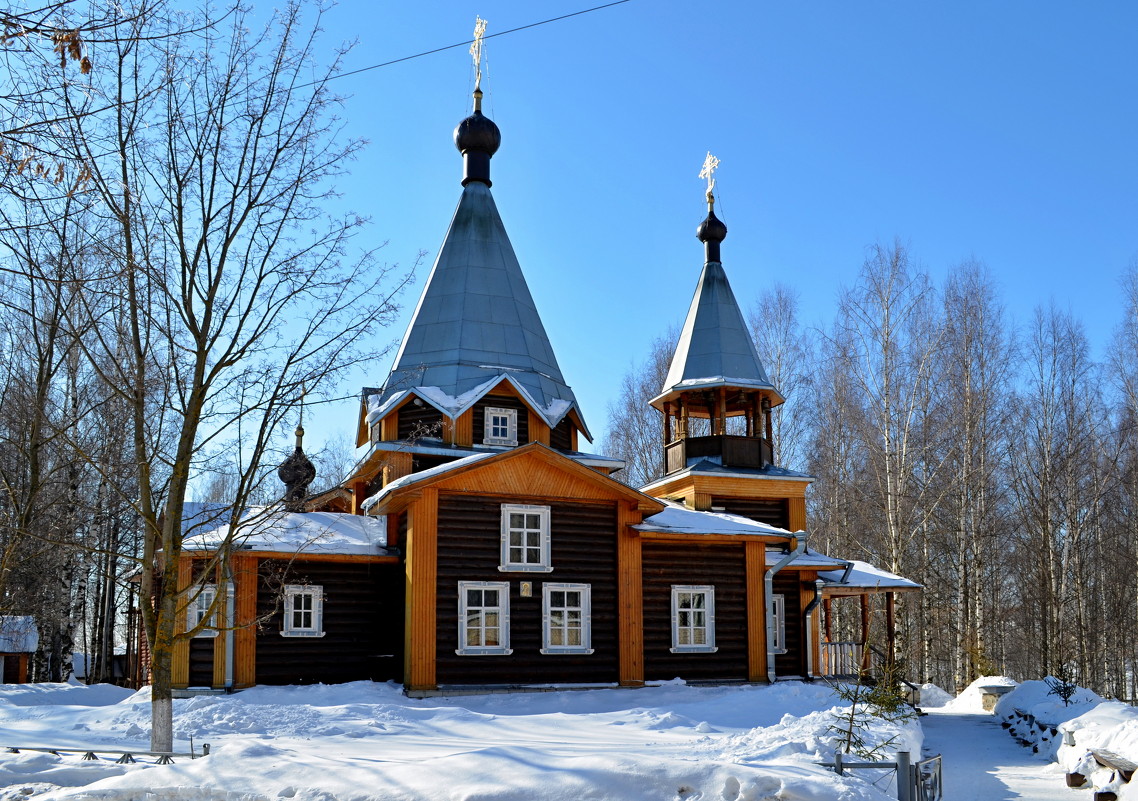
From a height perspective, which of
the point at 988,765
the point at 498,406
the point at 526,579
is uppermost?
the point at 498,406

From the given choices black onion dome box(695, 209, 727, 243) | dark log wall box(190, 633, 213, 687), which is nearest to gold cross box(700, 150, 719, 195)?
black onion dome box(695, 209, 727, 243)

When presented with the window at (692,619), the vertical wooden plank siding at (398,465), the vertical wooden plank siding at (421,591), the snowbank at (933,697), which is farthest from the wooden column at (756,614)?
the vertical wooden plank siding at (398,465)

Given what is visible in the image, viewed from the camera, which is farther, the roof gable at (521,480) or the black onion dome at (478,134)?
the black onion dome at (478,134)

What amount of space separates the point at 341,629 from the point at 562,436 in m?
6.27

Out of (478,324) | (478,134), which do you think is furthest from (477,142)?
(478,324)

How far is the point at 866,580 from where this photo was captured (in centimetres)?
2278

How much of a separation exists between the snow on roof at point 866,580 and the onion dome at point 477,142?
39.5 feet

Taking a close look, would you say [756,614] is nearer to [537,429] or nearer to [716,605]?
[716,605]

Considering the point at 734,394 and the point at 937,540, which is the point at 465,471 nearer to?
the point at 734,394

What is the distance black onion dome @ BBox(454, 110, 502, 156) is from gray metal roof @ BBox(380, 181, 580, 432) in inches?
45.4

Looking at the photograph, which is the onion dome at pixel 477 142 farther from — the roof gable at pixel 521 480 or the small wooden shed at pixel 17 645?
the small wooden shed at pixel 17 645

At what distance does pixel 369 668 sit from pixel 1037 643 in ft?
79.5

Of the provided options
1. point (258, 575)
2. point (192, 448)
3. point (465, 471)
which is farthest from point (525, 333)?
point (192, 448)

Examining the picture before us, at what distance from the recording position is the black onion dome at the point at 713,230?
26922 millimetres
